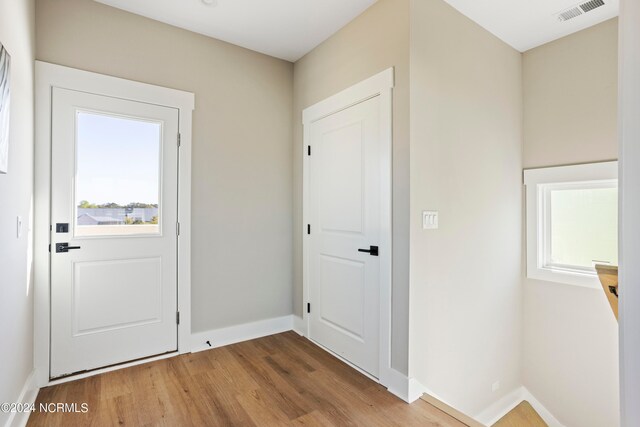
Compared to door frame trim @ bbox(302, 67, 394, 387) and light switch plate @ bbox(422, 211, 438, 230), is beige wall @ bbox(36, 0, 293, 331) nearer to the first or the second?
door frame trim @ bbox(302, 67, 394, 387)

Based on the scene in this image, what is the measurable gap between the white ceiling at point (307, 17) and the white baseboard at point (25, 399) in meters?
2.68

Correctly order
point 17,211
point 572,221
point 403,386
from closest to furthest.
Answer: point 17,211 < point 403,386 < point 572,221

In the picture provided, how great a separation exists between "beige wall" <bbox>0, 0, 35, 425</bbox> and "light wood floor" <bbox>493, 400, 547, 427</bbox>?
355cm

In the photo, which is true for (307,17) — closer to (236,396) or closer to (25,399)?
(236,396)

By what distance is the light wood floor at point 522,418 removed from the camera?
2928 mm

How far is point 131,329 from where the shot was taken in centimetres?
258

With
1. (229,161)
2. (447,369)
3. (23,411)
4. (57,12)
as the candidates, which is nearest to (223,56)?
(229,161)

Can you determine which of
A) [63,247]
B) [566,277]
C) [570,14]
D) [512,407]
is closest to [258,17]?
[63,247]

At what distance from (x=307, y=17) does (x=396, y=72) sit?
94cm

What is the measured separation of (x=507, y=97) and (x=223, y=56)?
8.73 feet

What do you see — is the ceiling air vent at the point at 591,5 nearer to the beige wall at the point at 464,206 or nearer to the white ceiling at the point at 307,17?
the white ceiling at the point at 307,17

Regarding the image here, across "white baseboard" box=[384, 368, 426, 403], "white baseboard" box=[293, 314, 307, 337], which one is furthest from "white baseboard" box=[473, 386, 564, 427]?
"white baseboard" box=[293, 314, 307, 337]

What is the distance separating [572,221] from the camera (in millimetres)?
2977

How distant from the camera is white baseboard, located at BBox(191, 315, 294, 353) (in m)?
2.86
